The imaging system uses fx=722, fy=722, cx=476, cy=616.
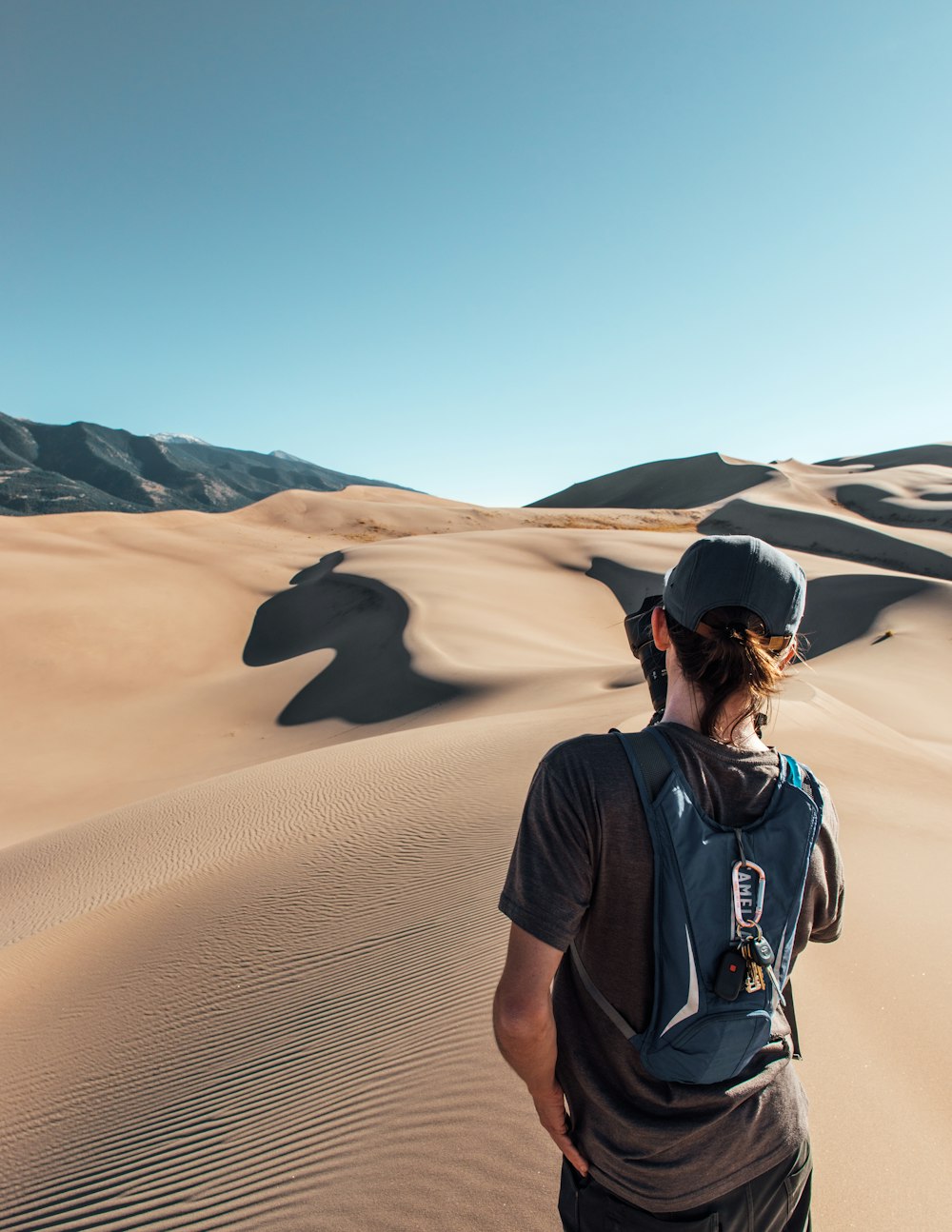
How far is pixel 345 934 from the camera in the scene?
4047 millimetres

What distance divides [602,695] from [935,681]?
6.95 metres

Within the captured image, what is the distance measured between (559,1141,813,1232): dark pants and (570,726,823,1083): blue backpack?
0.23 meters

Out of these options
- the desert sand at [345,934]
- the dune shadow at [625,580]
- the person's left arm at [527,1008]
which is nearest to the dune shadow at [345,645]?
the desert sand at [345,934]

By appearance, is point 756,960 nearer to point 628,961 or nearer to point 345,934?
point 628,961

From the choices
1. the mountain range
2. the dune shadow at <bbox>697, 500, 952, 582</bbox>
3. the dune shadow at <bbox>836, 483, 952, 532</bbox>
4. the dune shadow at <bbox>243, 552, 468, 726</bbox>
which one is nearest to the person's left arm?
the dune shadow at <bbox>243, 552, 468, 726</bbox>

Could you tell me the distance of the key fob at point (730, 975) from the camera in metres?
1.12

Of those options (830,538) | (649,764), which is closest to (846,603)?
(830,538)

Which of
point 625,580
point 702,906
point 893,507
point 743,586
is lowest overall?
point 625,580

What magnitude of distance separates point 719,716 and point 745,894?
28 cm

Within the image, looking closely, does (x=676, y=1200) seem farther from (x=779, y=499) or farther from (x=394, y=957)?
(x=779, y=499)

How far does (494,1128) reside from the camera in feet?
7.17

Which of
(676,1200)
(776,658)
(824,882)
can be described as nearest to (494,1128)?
(676,1200)

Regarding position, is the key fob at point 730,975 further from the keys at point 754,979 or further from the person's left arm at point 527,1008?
the person's left arm at point 527,1008

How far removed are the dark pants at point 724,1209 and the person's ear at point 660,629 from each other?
914 mm
